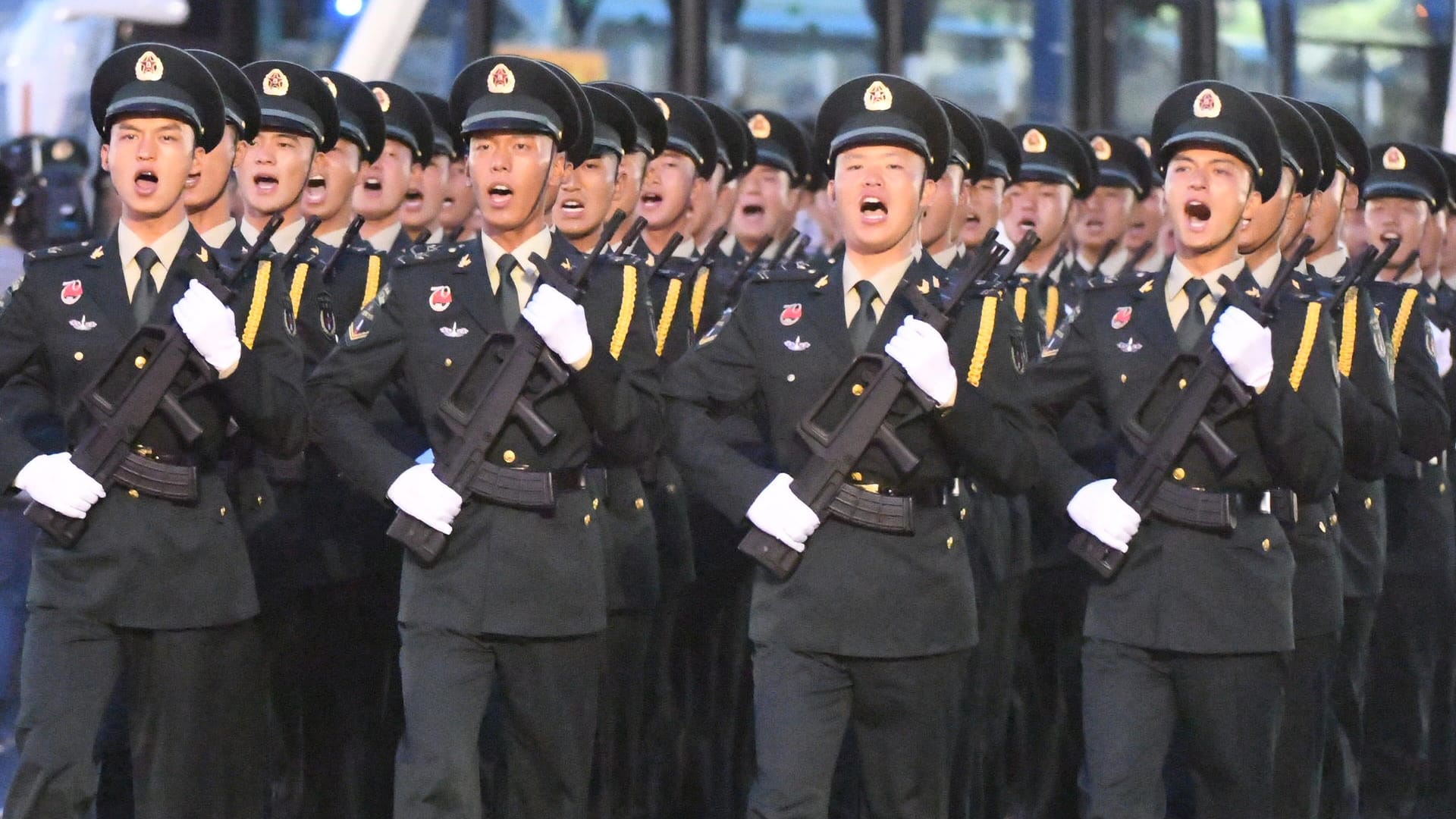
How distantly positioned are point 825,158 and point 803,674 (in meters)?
1.22

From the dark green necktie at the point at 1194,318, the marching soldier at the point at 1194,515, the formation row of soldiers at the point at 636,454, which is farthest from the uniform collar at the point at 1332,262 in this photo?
the dark green necktie at the point at 1194,318

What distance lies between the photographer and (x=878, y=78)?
623cm

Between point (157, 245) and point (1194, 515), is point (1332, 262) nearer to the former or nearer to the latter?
point (1194, 515)

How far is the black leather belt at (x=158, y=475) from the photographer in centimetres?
607

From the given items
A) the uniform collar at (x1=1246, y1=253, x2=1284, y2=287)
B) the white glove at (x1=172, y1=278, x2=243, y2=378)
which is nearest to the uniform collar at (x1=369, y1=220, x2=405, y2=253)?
the white glove at (x1=172, y1=278, x2=243, y2=378)

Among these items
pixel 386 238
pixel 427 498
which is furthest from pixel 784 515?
pixel 386 238

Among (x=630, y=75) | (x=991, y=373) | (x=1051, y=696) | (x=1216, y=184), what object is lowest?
(x=1051, y=696)

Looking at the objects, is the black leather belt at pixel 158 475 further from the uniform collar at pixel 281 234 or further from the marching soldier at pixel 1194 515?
the marching soldier at pixel 1194 515

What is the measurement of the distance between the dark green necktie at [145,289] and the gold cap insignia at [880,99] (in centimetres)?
164

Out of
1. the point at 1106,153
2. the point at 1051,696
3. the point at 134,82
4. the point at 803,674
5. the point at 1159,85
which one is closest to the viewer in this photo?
the point at 803,674

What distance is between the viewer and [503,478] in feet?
20.1

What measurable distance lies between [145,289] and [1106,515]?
2.23m

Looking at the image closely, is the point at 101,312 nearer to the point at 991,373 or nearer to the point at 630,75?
the point at 991,373

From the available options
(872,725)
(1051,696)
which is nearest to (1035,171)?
(1051,696)
